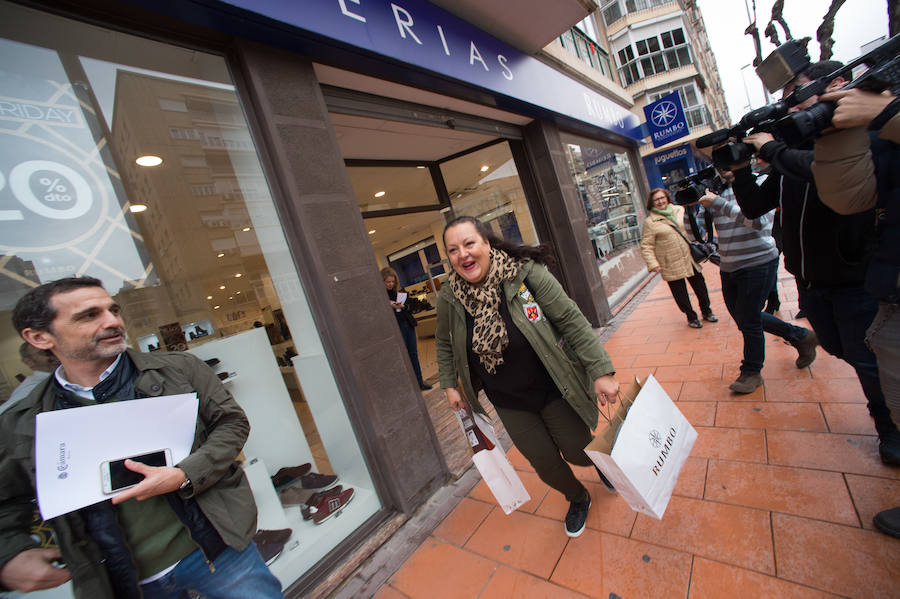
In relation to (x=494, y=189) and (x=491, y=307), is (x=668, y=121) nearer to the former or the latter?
(x=494, y=189)

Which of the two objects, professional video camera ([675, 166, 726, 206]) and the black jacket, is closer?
the black jacket

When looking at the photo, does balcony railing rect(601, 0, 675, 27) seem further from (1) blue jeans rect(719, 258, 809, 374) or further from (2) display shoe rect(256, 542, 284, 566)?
(2) display shoe rect(256, 542, 284, 566)

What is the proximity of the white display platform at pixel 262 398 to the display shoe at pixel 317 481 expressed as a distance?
15 cm

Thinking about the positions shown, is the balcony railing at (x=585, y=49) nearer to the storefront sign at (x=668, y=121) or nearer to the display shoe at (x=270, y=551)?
the storefront sign at (x=668, y=121)

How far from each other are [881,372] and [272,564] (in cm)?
294

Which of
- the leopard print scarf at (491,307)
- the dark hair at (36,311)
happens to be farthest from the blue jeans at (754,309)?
the dark hair at (36,311)

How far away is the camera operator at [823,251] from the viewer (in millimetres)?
1506

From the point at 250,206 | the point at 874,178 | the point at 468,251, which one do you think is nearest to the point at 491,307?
the point at 468,251

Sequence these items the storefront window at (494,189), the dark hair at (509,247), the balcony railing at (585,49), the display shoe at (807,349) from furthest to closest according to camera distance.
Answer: the balcony railing at (585,49) → the storefront window at (494,189) → the display shoe at (807,349) → the dark hair at (509,247)

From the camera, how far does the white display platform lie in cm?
260

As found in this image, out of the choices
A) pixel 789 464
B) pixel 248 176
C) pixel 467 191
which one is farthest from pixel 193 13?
pixel 467 191

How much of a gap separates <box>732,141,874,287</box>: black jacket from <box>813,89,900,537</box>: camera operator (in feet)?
0.65

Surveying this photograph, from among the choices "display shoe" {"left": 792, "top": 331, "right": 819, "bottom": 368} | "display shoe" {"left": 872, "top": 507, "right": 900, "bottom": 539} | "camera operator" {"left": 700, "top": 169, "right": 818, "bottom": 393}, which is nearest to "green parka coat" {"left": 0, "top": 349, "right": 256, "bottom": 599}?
"display shoe" {"left": 872, "top": 507, "right": 900, "bottom": 539}

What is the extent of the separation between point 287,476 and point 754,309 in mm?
3569
